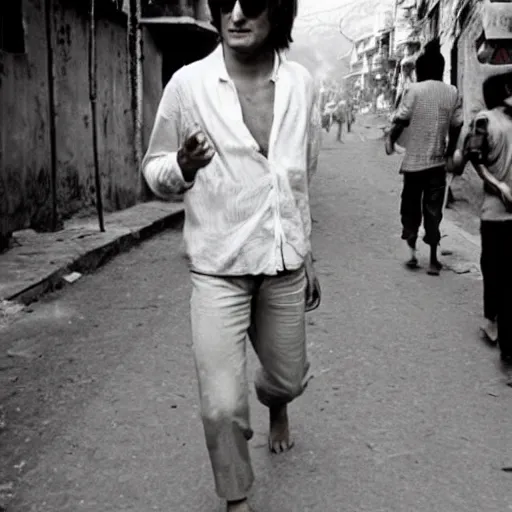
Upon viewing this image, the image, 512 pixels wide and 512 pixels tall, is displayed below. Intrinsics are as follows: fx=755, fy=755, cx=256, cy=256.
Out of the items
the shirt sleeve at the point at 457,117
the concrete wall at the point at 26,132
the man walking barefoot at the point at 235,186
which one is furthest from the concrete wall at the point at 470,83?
the man walking barefoot at the point at 235,186

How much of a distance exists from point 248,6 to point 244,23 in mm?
54

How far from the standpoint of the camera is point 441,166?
269 inches

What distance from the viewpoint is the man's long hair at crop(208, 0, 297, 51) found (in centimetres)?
249

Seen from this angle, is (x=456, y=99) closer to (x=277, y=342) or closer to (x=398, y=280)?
(x=398, y=280)


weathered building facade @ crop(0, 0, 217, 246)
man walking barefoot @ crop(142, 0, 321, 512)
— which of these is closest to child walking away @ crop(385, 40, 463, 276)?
weathered building facade @ crop(0, 0, 217, 246)

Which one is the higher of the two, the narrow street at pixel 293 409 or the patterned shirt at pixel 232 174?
the patterned shirt at pixel 232 174

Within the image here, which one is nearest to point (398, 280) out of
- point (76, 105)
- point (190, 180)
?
point (190, 180)

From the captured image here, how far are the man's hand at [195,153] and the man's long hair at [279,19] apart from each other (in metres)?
0.53

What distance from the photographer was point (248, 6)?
2422mm

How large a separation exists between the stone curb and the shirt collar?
3917 millimetres

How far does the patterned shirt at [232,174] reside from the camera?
240cm

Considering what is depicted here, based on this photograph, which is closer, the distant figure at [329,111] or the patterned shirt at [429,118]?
the patterned shirt at [429,118]

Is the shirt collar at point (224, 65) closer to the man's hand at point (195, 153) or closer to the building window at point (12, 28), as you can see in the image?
the man's hand at point (195, 153)

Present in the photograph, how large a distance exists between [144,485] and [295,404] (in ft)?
3.62
